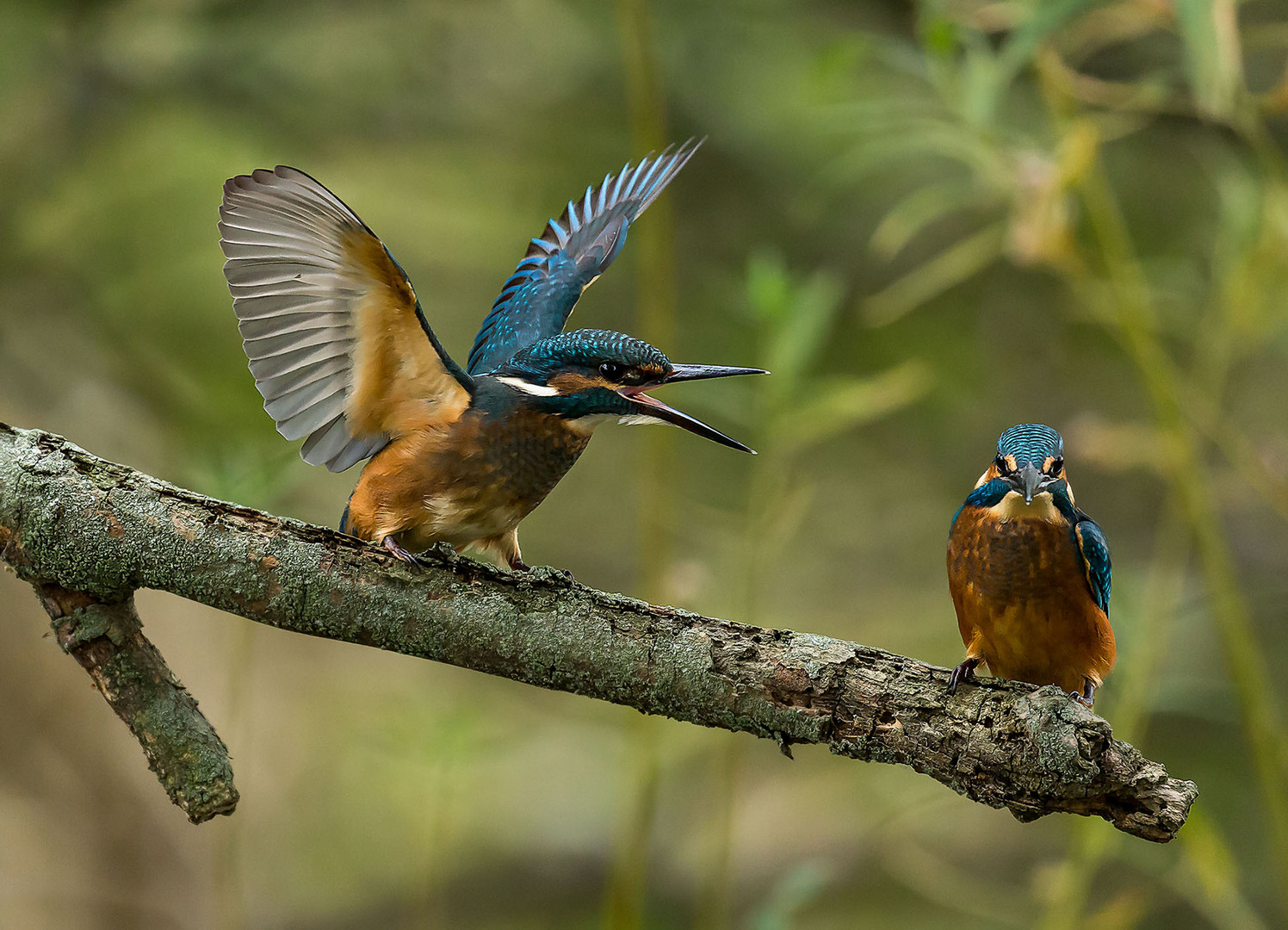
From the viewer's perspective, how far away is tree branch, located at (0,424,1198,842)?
5.04 feet

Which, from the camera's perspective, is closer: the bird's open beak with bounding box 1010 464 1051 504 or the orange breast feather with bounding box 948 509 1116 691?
the bird's open beak with bounding box 1010 464 1051 504

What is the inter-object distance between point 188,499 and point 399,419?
449mm

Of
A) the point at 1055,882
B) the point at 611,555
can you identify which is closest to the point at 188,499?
the point at 1055,882

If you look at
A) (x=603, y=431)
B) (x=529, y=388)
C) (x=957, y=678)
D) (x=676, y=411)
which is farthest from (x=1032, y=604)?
(x=603, y=431)

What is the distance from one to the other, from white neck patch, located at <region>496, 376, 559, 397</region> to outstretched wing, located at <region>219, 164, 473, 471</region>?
67 millimetres

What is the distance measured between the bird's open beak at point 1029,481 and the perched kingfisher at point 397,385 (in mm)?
467

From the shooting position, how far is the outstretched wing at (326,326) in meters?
1.79

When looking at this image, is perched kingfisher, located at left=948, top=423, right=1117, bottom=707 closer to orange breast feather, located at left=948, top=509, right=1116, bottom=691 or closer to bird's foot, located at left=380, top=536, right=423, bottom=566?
orange breast feather, located at left=948, top=509, right=1116, bottom=691

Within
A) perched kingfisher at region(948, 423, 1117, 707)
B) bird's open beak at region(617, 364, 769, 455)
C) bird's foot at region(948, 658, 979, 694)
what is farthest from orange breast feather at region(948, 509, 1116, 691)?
bird's open beak at region(617, 364, 769, 455)

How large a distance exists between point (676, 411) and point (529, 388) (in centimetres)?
31

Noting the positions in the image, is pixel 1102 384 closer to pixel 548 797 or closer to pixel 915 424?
pixel 915 424

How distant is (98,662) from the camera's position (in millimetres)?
1617

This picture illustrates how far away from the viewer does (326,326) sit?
6.40 ft

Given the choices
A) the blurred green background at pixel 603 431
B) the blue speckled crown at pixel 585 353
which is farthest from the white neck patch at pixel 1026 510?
the blurred green background at pixel 603 431
